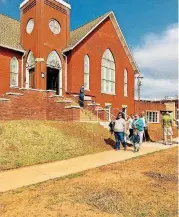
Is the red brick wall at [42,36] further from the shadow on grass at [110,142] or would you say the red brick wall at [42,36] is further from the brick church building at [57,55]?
the shadow on grass at [110,142]

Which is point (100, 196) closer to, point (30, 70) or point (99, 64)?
point (30, 70)

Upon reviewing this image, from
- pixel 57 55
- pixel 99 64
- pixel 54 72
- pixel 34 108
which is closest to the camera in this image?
pixel 34 108

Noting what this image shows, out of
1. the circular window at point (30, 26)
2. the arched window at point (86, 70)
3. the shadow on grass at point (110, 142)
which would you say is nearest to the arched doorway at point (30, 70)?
the circular window at point (30, 26)

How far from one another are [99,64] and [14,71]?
770 centimetres

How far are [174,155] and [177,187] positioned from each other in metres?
4.79

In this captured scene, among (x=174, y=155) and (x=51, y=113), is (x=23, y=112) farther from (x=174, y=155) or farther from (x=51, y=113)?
(x=174, y=155)

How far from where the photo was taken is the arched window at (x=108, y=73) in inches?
944

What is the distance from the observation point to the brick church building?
65.6 ft

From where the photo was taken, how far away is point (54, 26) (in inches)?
837

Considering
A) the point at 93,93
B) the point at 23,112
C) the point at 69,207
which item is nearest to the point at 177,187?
the point at 69,207

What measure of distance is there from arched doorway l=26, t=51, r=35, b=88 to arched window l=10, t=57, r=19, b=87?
2.96 ft

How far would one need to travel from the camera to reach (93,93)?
74.1 ft

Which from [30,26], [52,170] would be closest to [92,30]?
[30,26]

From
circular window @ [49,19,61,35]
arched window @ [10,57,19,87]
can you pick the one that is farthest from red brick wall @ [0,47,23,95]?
circular window @ [49,19,61,35]
